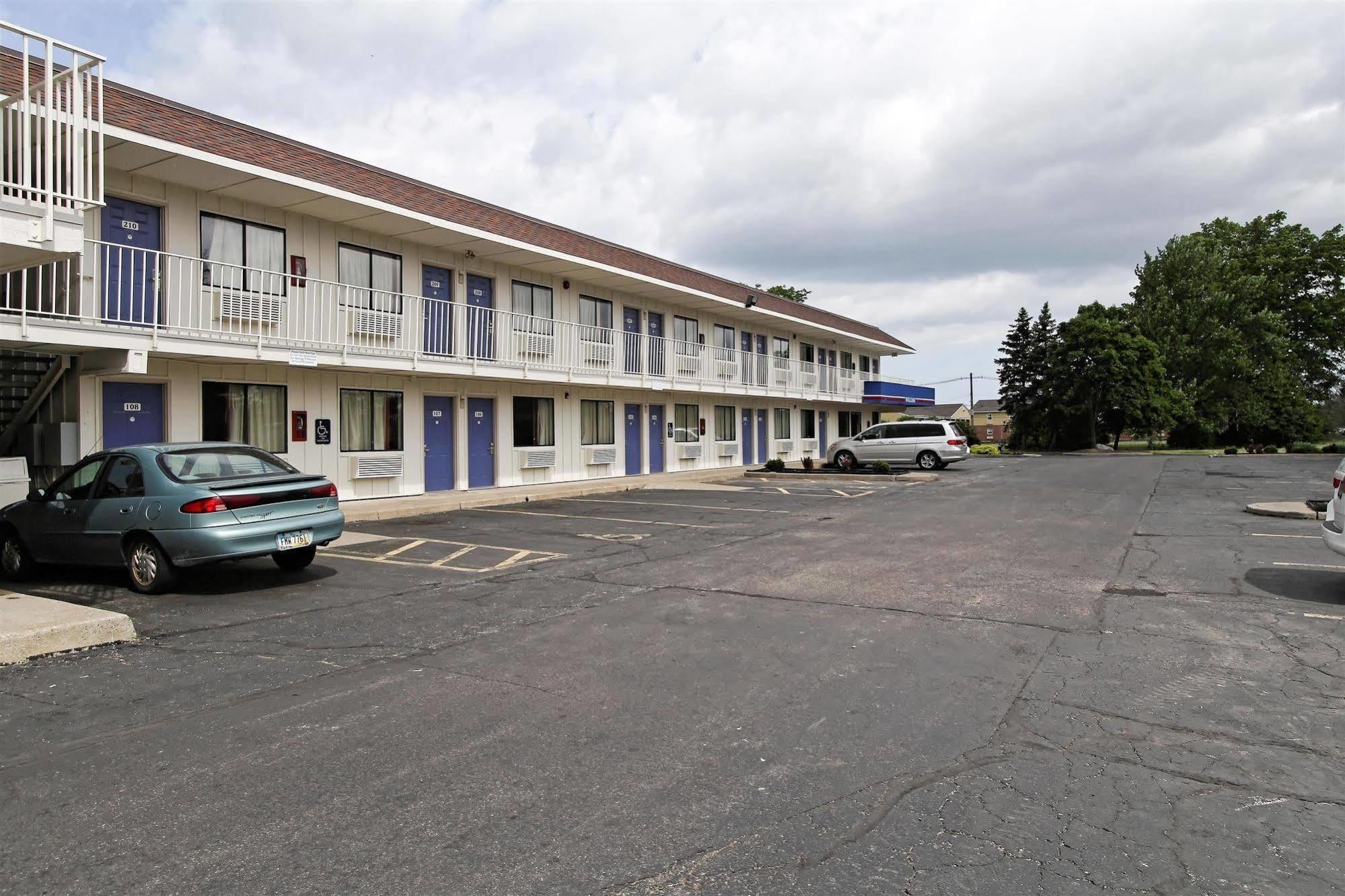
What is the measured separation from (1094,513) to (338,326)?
1481 cm

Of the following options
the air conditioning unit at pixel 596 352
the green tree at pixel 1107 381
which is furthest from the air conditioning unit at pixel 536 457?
the green tree at pixel 1107 381

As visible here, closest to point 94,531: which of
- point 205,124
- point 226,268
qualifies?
point 226,268

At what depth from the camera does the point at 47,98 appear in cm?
763

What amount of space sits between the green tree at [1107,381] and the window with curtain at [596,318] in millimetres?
41754

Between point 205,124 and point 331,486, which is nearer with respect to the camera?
point 331,486

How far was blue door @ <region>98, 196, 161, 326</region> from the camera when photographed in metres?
12.5

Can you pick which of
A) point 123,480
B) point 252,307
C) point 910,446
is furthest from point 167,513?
point 910,446

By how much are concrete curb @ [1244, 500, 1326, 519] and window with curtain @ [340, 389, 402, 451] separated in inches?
669

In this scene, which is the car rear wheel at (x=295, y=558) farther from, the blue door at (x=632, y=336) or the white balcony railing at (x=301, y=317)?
the blue door at (x=632, y=336)

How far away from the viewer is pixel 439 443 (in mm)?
18766

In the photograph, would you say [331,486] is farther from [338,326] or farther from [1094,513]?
[1094,513]

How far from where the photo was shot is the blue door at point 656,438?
2686 cm

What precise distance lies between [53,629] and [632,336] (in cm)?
1929

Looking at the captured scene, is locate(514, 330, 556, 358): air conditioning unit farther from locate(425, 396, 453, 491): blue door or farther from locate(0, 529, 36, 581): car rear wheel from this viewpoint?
locate(0, 529, 36, 581): car rear wheel
